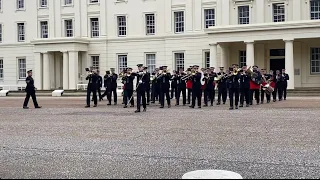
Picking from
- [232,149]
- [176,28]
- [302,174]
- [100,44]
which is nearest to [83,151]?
[232,149]

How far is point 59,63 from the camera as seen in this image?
47.7 meters

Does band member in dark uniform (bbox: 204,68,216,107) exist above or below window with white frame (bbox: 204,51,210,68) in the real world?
below

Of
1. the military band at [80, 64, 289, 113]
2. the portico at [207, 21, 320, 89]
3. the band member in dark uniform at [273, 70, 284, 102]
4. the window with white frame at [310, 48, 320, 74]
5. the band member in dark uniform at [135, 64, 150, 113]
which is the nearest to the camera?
the band member in dark uniform at [135, 64, 150, 113]

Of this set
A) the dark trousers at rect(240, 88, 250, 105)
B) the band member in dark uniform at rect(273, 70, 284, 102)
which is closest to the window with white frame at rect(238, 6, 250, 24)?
the band member in dark uniform at rect(273, 70, 284, 102)

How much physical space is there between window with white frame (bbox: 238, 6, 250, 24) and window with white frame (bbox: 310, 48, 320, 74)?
592 cm

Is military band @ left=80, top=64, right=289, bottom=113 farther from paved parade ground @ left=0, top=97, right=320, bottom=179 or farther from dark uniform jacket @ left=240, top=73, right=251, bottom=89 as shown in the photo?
paved parade ground @ left=0, top=97, right=320, bottom=179

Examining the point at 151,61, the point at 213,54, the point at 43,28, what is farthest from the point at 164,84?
the point at 43,28

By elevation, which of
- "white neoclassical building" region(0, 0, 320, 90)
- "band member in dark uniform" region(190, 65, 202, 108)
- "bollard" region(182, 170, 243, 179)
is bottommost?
"bollard" region(182, 170, 243, 179)

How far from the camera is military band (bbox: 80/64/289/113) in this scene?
69.8ft

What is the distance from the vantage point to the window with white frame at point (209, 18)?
41875 millimetres

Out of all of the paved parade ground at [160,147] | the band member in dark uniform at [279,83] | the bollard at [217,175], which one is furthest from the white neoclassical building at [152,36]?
the bollard at [217,175]

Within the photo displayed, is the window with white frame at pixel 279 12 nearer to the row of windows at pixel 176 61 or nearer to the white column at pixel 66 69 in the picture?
the row of windows at pixel 176 61

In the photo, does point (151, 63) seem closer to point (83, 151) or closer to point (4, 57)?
point (4, 57)

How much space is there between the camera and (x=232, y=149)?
10125mm
